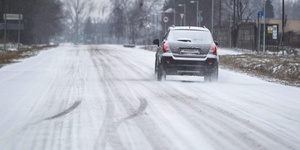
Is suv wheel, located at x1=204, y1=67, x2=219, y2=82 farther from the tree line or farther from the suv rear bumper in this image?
the tree line

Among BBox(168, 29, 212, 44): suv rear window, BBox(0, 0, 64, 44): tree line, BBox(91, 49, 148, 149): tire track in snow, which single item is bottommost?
BBox(91, 49, 148, 149): tire track in snow

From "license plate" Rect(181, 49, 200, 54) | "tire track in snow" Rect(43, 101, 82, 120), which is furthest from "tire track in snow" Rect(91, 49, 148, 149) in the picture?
"license plate" Rect(181, 49, 200, 54)

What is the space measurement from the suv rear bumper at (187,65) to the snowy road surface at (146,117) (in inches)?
62.0

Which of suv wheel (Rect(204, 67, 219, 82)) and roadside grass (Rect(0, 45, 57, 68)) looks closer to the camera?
suv wheel (Rect(204, 67, 219, 82))

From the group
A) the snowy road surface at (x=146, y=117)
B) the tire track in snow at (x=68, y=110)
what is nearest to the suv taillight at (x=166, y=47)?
the snowy road surface at (x=146, y=117)

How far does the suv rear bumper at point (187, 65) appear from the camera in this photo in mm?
12766

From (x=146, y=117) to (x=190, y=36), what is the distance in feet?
21.5

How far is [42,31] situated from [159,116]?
67.7 meters

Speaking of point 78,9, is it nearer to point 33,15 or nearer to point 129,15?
point 129,15

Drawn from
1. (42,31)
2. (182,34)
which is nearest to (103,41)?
(42,31)

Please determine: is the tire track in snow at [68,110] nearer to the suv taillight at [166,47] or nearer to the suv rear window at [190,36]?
the suv taillight at [166,47]

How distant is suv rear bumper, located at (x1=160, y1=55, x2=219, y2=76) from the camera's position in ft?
41.9

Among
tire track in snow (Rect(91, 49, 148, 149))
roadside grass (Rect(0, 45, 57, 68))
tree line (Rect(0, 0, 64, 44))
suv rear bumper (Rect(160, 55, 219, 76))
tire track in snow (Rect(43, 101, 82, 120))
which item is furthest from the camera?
tree line (Rect(0, 0, 64, 44))

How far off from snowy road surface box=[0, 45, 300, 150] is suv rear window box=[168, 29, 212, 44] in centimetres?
216
